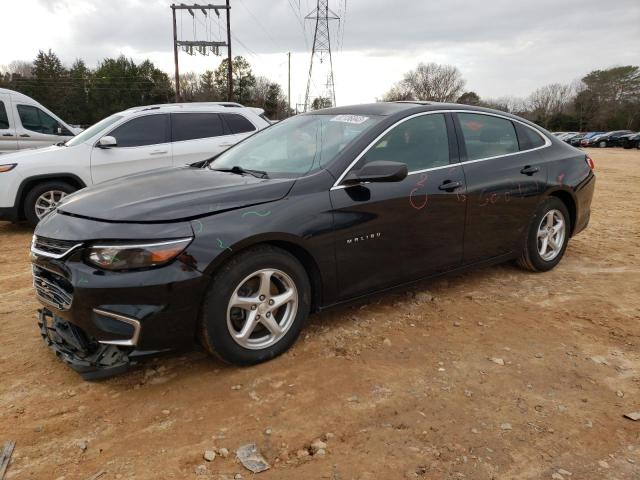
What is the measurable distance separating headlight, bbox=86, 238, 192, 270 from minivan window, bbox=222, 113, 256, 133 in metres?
5.65

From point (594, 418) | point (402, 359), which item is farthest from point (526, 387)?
point (402, 359)

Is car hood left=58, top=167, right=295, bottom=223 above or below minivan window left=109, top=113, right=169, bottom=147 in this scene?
below

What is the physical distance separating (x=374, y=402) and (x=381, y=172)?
4.63ft

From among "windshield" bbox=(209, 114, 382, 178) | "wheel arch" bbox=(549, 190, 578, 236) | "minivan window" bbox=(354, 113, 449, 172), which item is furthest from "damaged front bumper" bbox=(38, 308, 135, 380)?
"wheel arch" bbox=(549, 190, 578, 236)

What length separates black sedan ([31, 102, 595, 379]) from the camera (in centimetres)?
271

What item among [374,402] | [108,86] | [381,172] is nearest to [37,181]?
[381,172]

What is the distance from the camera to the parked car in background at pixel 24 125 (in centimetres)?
996

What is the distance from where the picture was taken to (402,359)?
10.7 ft

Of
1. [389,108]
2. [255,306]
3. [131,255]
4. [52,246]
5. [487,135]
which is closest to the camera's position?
[131,255]

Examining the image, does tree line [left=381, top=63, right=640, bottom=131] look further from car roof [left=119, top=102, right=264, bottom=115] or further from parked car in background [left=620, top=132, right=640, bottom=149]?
car roof [left=119, top=102, right=264, bottom=115]

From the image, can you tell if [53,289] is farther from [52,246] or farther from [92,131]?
[92,131]

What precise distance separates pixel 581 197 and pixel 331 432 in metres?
3.84

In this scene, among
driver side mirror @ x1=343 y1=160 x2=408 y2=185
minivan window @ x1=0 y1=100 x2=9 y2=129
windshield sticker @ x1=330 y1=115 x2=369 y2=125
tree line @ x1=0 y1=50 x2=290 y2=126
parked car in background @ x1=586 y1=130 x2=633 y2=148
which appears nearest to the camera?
driver side mirror @ x1=343 y1=160 x2=408 y2=185

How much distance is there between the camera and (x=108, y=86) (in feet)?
195
